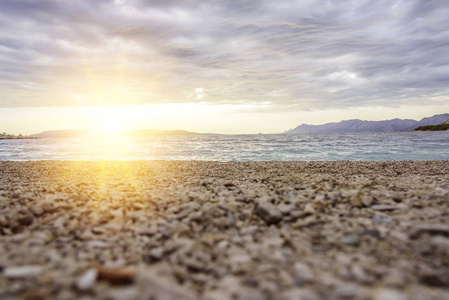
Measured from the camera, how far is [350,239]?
414cm

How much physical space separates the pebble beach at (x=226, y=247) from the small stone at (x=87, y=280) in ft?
0.05

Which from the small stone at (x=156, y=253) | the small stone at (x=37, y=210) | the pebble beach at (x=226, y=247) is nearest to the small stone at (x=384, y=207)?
the pebble beach at (x=226, y=247)

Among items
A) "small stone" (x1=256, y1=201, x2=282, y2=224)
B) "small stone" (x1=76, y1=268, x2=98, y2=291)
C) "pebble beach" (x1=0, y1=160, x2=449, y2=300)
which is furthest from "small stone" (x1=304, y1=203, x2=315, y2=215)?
"small stone" (x1=76, y1=268, x2=98, y2=291)

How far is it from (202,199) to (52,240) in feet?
10.0

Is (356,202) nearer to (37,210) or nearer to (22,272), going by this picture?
(22,272)

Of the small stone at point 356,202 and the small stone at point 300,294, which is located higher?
the small stone at point 356,202

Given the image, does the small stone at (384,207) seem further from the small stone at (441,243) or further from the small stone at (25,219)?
the small stone at (25,219)

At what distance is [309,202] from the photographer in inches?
233

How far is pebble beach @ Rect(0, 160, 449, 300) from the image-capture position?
2941 millimetres

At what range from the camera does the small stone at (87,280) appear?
2.88 m

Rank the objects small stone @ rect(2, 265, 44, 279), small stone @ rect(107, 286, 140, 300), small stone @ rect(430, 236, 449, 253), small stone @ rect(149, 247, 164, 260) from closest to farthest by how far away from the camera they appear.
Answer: small stone @ rect(107, 286, 140, 300)
small stone @ rect(2, 265, 44, 279)
small stone @ rect(430, 236, 449, 253)
small stone @ rect(149, 247, 164, 260)

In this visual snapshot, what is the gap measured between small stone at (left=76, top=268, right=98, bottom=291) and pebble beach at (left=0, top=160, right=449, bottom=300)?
0.05 ft

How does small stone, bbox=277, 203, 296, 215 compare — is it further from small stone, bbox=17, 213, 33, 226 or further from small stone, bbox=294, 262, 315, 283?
small stone, bbox=17, 213, 33, 226

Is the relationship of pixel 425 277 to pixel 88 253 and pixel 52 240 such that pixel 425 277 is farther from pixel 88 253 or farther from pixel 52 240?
pixel 52 240
